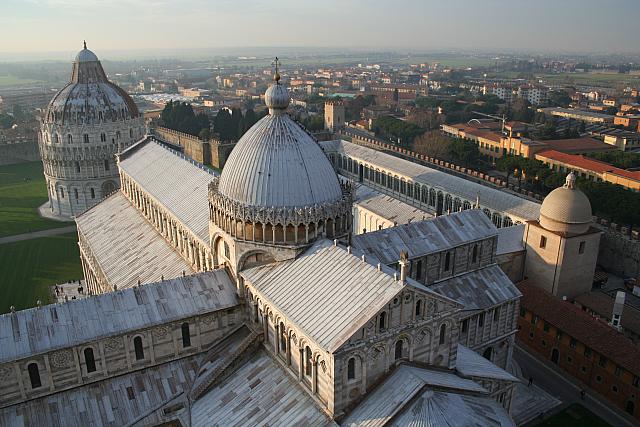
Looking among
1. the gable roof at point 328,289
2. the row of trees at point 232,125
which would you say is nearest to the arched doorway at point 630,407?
the gable roof at point 328,289

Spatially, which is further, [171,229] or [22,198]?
[22,198]

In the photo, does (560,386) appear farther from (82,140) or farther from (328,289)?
(82,140)

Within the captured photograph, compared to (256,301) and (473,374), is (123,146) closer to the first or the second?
(256,301)

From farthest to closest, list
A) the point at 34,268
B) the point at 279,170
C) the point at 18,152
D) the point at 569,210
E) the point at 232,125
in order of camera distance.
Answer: the point at 232,125
the point at 18,152
the point at 34,268
the point at 569,210
the point at 279,170

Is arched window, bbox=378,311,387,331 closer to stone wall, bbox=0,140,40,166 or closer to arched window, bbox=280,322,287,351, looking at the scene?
arched window, bbox=280,322,287,351

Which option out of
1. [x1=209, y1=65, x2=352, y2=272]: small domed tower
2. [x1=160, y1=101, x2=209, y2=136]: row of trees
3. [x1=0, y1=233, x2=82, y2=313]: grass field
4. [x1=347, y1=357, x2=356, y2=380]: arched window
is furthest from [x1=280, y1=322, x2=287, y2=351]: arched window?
[x1=160, y1=101, x2=209, y2=136]: row of trees

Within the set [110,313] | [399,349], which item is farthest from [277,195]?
[110,313]
